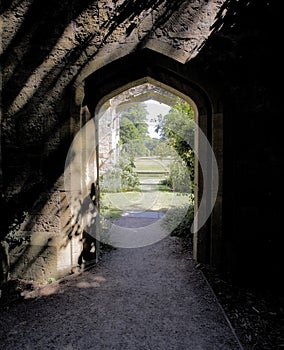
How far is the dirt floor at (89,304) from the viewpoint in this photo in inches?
86.9

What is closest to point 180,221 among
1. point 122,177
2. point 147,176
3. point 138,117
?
point 122,177

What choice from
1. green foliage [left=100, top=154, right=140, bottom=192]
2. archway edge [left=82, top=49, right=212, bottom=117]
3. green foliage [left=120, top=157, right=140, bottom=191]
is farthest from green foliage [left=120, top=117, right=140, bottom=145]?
archway edge [left=82, top=49, right=212, bottom=117]

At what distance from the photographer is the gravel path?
7.17 ft

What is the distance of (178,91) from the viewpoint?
3762 millimetres

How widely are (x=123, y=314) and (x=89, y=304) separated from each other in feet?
1.33

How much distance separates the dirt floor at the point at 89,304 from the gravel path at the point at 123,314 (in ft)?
0.03

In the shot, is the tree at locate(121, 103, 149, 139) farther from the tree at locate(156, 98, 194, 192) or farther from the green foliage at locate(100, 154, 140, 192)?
the tree at locate(156, 98, 194, 192)

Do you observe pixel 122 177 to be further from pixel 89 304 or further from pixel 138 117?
pixel 138 117


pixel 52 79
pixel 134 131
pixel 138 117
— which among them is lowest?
pixel 52 79

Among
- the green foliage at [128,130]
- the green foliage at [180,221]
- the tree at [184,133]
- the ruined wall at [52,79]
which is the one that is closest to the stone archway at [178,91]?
the ruined wall at [52,79]

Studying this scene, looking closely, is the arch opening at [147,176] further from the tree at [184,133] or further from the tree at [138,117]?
the tree at [138,117]

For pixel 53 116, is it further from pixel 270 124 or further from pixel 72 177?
pixel 270 124

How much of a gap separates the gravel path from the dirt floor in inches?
0.4

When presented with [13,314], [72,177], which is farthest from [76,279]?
[72,177]
